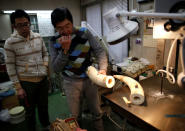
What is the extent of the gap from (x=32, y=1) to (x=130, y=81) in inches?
125

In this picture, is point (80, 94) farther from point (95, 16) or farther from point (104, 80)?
point (95, 16)

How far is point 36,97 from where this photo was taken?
6.40 ft

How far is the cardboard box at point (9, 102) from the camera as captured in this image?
8.28 feet

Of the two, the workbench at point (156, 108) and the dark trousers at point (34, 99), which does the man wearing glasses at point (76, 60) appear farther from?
the dark trousers at point (34, 99)

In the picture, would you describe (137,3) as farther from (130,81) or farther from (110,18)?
(110,18)

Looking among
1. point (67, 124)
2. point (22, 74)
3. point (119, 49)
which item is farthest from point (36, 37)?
point (119, 49)

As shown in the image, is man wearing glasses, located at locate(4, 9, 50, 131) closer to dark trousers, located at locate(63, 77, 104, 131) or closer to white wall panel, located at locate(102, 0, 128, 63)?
dark trousers, located at locate(63, 77, 104, 131)

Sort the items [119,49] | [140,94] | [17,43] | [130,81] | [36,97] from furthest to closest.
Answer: [119,49] → [36,97] → [17,43] → [130,81] → [140,94]

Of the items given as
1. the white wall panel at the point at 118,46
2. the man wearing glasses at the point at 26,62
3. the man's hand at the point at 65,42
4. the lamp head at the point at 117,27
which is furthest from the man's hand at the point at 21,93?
the white wall panel at the point at 118,46

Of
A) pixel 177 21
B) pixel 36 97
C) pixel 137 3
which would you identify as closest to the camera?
pixel 177 21

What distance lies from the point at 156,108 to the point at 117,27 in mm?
634

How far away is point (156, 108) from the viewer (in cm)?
101

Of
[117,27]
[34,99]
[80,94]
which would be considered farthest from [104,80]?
[34,99]

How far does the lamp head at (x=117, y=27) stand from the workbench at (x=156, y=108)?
0.52 m
